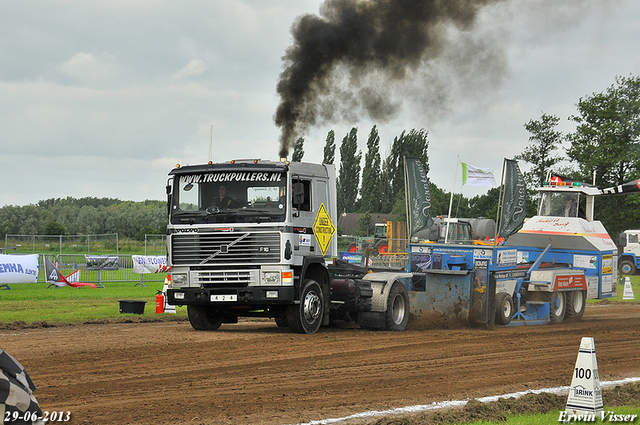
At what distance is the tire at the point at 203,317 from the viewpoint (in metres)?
14.1

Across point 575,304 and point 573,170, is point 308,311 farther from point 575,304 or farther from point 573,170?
point 573,170

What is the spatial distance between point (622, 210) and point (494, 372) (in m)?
50.3

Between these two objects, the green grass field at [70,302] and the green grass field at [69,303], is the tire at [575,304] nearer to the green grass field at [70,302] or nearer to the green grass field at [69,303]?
the green grass field at [70,302]

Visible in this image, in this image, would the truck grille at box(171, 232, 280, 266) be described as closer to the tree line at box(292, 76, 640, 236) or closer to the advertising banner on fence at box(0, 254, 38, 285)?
the advertising banner on fence at box(0, 254, 38, 285)

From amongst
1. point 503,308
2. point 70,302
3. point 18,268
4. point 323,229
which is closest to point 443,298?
point 503,308

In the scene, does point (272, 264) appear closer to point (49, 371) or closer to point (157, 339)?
point (157, 339)

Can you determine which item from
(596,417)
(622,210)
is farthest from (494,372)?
(622,210)

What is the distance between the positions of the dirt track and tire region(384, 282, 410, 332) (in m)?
0.29

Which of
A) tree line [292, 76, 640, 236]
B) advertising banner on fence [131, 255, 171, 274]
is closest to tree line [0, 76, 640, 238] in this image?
tree line [292, 76, 640, 236]

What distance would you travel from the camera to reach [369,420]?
21.6ft

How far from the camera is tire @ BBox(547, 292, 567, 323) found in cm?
1781

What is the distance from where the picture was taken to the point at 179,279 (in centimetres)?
1323

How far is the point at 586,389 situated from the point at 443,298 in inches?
345

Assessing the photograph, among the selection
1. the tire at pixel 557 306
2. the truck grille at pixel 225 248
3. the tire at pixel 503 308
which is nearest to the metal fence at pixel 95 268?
the truck grille at pixel 225 248
